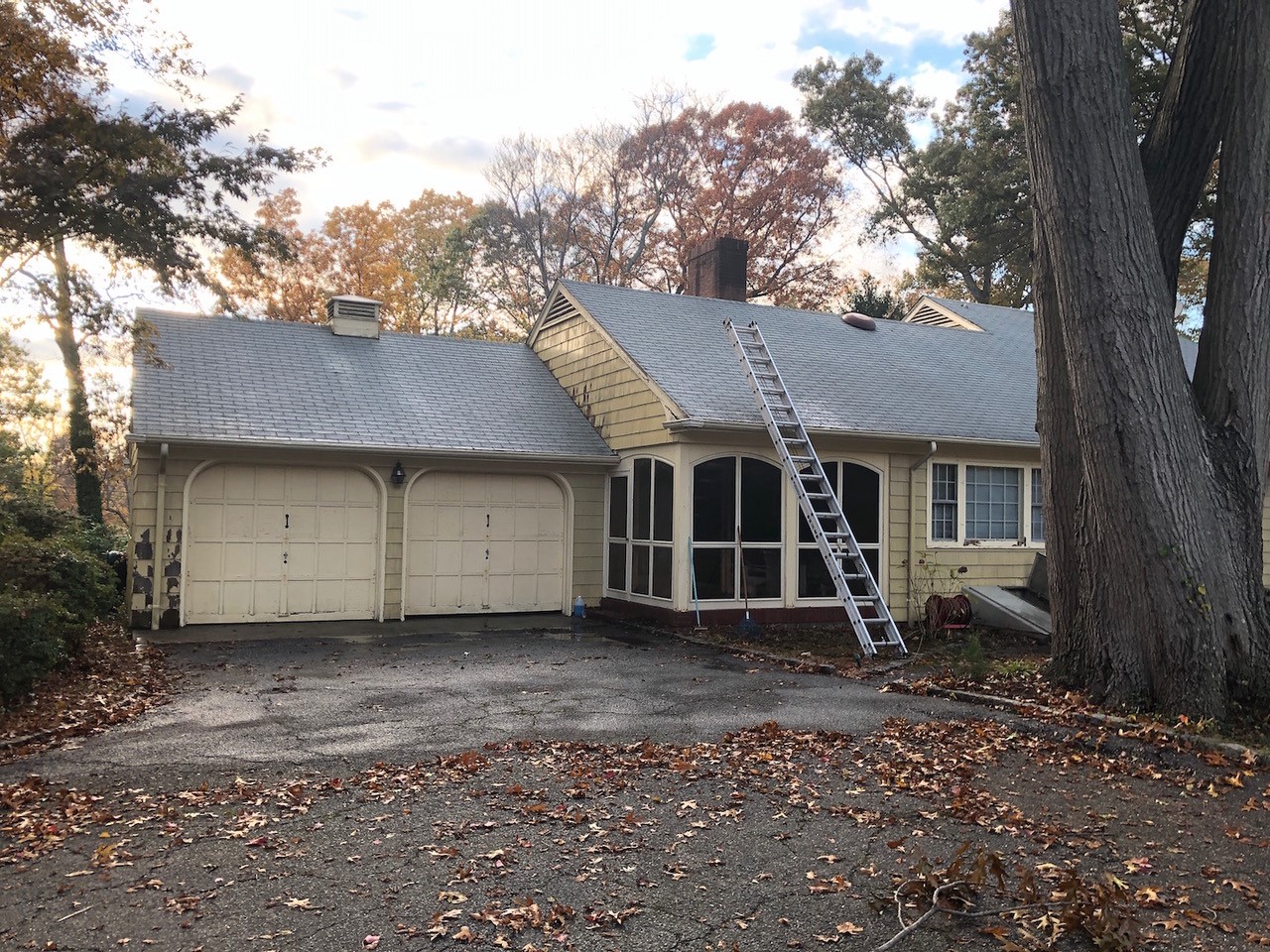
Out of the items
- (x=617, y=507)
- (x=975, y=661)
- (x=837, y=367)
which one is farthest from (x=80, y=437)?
(x=975, y=661)

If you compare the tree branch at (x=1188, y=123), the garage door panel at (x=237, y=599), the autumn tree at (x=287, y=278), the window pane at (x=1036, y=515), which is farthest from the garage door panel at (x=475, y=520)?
the autumn tree at (x=287, y=278)

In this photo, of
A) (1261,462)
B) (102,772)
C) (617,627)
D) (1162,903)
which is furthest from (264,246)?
(1162,903)

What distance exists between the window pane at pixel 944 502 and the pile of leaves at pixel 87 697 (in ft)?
36.3

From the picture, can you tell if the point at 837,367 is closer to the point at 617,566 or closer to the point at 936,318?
the point at 617,566

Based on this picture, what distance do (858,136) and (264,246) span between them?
26.1 meters

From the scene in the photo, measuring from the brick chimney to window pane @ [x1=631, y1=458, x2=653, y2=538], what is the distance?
635 centimetres

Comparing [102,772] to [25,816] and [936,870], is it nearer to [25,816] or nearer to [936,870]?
[25,816]

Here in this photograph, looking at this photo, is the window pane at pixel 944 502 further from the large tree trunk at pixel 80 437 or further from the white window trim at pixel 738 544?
the large tree trunk at pixel 80 437

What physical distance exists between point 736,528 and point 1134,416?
690 centimetres

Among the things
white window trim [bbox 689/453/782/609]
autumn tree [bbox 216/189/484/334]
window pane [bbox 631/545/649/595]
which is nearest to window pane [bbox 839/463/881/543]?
white window trim [bbox 689/453/782/609]

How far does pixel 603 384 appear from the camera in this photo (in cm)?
1622

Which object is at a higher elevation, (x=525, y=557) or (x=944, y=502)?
(x=944, y=502)

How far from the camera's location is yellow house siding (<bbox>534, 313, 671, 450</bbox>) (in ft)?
48.1

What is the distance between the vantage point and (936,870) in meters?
4.62
